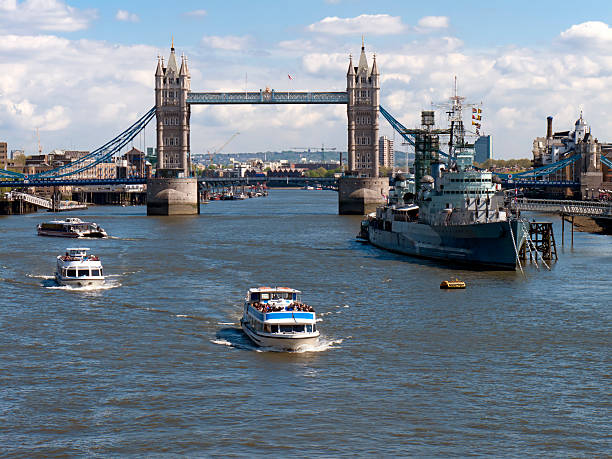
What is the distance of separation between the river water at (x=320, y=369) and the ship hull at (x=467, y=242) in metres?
2.59

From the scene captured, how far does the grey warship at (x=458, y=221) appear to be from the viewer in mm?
72250

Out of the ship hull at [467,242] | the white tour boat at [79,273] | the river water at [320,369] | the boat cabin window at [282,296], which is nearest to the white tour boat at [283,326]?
the river water at [320,369]

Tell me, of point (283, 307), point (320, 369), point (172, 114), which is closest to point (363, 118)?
point (172, 114)

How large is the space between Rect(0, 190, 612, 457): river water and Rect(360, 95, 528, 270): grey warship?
3.49 meters

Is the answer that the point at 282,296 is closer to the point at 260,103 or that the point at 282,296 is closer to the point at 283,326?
the point at 283,326

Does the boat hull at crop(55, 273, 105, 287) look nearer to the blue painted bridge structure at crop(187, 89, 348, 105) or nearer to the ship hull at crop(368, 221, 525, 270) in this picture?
the ship hull at crop(368, 221, 525, 270)

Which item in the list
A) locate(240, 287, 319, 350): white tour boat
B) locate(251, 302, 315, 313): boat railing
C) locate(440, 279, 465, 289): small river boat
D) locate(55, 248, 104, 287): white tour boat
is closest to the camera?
locate(240, 287, 319, 350): white tour boat

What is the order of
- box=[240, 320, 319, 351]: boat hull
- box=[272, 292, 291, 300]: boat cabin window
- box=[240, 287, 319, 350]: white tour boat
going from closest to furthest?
box=[240, 320, 319, 351]: boat hull, box=[240, 287, 319, 350]: white tour boat, box=[272, 292, 291, 300]: boat cabin window

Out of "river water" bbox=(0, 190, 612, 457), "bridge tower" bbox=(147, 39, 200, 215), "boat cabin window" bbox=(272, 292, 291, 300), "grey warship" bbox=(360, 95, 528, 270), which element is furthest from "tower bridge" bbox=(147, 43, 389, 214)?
"boat cabin window" bbox=(272, 292, 291, 300)

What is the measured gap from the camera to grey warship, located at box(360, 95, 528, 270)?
72.2m

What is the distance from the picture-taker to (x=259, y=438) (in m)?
30.7

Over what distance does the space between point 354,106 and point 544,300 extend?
13052 centimetres

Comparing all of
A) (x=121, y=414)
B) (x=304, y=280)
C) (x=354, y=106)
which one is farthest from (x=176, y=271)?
(x=354, y=106)

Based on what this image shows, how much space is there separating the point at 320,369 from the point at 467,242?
39.2 m
